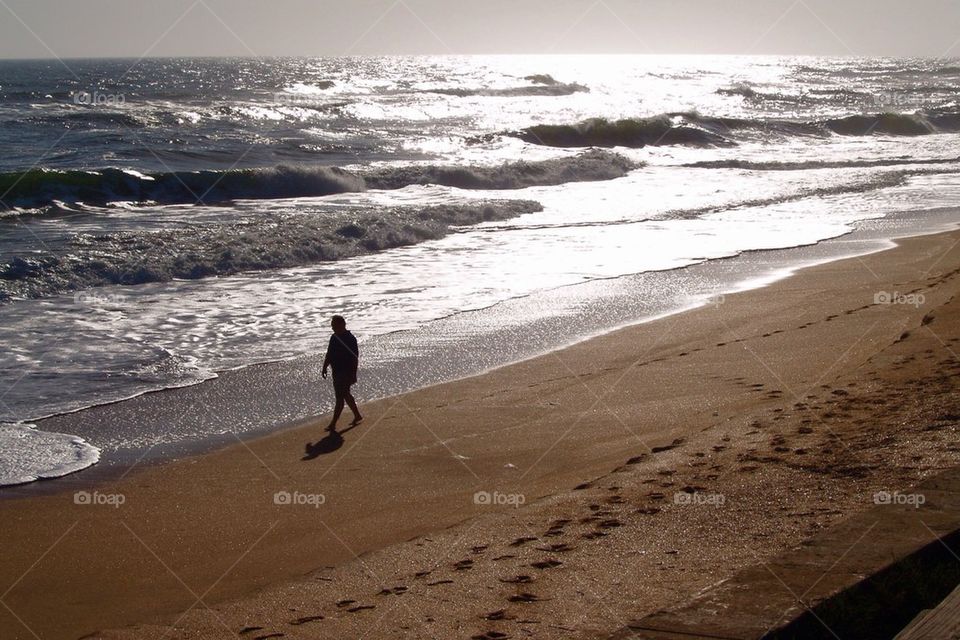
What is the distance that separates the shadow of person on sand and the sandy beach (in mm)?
28

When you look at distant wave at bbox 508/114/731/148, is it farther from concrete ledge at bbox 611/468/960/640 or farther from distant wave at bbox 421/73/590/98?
concrete ledge at bbox 611/468/960/640

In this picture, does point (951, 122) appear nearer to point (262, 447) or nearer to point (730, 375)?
point (730, 375)

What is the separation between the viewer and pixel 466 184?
28375mm

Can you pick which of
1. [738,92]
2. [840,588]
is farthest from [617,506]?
[738,92]

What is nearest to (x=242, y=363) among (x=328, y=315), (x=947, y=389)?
(x=328, y=315)

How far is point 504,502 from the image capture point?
618 cm

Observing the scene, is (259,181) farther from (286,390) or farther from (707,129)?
(707,129)

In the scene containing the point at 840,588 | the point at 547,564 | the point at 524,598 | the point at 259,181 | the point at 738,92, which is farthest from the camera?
the point at 738,92

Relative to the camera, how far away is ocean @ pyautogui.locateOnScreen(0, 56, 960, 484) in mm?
9703

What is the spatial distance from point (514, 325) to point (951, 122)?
4711 centimetres

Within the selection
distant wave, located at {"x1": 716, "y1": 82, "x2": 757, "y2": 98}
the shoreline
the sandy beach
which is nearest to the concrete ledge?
the sandy beach

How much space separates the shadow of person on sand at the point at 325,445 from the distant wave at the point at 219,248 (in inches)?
284

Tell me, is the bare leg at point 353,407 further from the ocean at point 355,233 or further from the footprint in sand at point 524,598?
the footprint in sand at point 524,598

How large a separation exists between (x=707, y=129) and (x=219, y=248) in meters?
33.0
